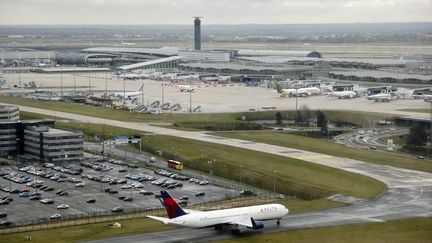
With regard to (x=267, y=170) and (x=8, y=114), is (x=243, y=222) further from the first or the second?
(x=8, y=114)

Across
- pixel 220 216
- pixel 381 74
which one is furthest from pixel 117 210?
pixel 381 74

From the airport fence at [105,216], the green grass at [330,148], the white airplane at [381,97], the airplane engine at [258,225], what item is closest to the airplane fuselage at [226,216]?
the airplane engine at [258,225]

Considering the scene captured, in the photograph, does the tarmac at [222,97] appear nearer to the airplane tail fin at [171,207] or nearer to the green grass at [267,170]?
the green grass at [267,170]

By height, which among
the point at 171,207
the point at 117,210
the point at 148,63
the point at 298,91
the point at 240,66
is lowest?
the point at 148,63

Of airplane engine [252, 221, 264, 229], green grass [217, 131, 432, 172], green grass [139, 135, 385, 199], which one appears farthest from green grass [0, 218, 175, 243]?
green grass [217, 131, 432, 172]

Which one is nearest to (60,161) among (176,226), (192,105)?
(176,226)

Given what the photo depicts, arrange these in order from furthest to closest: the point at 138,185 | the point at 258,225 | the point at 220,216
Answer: the point at 138,185, the point at 258,225, the point at 220,216

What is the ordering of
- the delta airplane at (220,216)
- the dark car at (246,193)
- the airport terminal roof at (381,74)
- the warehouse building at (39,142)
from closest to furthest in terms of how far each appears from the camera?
the delta airplane at (220,216), the dark car at (246,193), the warehouse building at (39,142), the airport terminal roof at (381,74)
